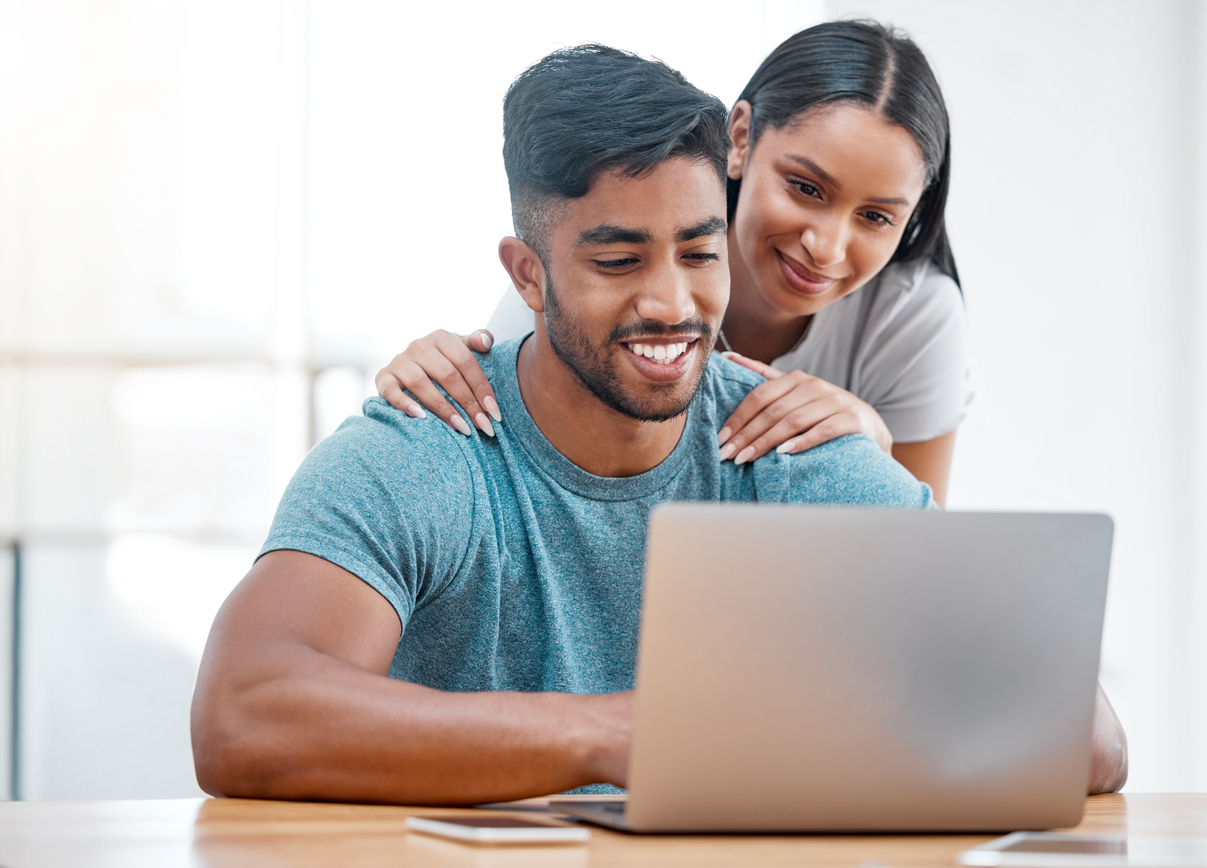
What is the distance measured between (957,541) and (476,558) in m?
0.68

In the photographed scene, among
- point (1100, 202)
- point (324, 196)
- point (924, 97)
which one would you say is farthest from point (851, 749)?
point (1100, 202)

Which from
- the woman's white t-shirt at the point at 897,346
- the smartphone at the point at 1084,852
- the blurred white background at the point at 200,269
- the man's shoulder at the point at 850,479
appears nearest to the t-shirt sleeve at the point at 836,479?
the man's shoulder at the point at 850,479

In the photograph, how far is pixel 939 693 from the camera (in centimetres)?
74

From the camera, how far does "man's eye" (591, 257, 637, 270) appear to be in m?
1.32

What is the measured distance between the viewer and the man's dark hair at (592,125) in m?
1.30

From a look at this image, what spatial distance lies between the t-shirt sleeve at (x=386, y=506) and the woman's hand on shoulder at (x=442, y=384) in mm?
21

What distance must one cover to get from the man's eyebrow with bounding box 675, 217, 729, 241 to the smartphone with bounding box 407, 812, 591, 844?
71 centimetres

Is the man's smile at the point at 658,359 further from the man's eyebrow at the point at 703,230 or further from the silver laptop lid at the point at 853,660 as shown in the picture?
the silver laptop lid at the point at 853,660

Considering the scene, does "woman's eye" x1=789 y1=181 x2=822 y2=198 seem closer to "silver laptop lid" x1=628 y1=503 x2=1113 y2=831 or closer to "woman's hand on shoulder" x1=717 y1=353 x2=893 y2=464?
"woman's hand on shoulder" x1=717 y1=353 x2=893 y2=464

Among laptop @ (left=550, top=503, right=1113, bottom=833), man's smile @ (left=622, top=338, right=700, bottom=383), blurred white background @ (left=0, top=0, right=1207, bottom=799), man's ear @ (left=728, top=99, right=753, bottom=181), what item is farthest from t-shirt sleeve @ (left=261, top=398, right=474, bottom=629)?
blurred white background @ (left=0, top=0, right=1207, bottom=799)

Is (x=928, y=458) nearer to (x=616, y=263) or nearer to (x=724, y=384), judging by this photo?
(x=724, y=384)

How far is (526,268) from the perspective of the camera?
142 centimetres

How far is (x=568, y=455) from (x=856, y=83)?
71cm

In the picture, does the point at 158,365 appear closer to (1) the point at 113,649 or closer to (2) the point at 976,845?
(1) the point at 113,649
